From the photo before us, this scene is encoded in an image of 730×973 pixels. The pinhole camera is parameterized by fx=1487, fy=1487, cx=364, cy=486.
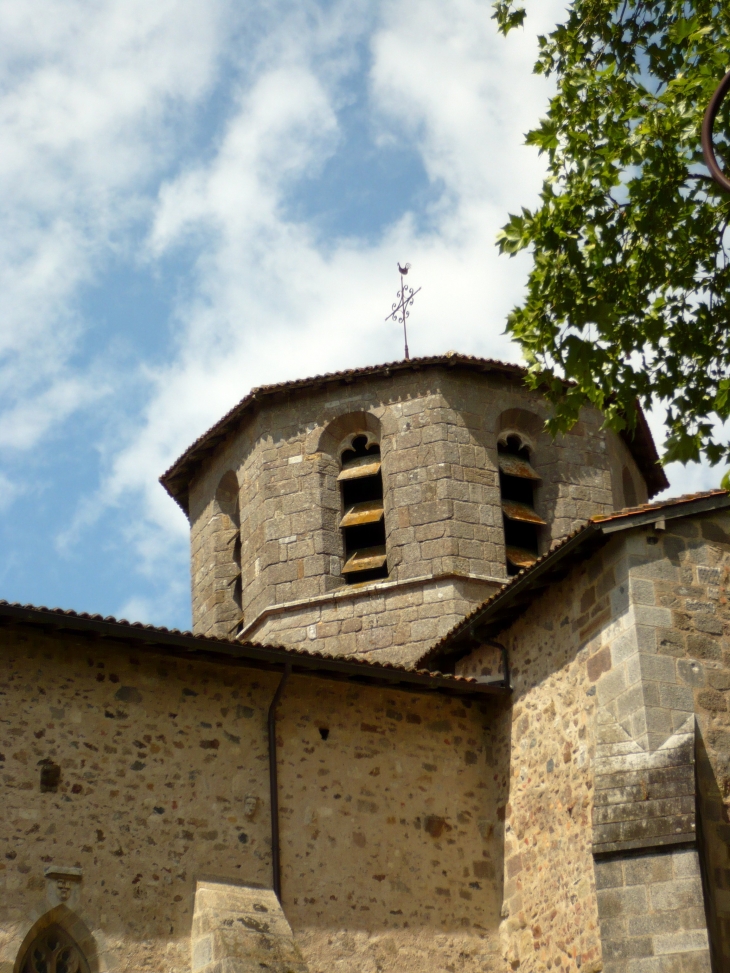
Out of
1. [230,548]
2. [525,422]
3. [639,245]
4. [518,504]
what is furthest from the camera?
[230,548]

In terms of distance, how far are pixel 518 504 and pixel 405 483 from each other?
141 cm

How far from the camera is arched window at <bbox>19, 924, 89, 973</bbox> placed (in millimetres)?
10727

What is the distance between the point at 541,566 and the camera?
40.3ft

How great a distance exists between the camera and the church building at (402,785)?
428 inches

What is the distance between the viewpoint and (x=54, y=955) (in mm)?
10805

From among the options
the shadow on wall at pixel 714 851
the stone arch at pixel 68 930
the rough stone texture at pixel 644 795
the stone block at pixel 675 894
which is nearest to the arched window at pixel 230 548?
the stone arch at pixel 68 930

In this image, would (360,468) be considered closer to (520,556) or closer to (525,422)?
(525,422)

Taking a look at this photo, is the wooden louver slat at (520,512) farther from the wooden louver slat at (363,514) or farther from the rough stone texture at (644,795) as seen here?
the rough stone texture at (644,795)

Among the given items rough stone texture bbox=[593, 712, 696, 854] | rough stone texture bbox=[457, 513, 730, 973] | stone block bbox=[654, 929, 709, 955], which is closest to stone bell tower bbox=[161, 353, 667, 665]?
rough stone texture bbox=[457, 513, 730, 973]

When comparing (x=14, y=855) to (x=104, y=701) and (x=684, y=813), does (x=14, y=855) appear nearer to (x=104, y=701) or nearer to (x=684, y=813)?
(x=104, y=701)

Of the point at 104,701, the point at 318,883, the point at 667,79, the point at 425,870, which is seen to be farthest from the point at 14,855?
the point at 667,79

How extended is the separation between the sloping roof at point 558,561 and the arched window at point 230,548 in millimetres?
4779

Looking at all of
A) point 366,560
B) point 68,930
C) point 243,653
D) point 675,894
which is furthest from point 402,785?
point 366,560

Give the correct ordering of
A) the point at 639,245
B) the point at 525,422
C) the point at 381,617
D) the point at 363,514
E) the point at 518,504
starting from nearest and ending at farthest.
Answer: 1. the point at 639,245
2. the point at 381,617
3. the point at 363,514
4. the point at 518,504
5. the point at 525,422
